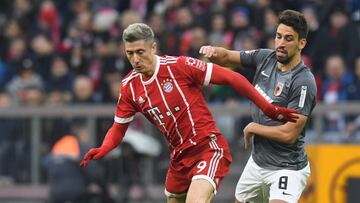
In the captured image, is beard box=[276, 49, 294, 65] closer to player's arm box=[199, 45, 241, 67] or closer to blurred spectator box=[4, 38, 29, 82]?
player's arm box=[199, 45, 241, 67]

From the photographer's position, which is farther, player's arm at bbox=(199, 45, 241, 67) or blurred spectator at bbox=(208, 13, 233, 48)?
blurred spectator at bbox=(208, 13, 233, 48)

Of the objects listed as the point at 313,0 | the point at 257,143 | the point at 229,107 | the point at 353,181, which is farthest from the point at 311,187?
the point at 257,143

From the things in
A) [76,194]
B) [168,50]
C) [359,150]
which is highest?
[168,50]

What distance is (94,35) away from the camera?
17.5m

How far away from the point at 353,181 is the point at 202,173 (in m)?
4.89

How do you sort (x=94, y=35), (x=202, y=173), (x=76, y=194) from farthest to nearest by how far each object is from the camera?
(x=94, y=35)
(x=76, y=194)
(x=202, y=173)

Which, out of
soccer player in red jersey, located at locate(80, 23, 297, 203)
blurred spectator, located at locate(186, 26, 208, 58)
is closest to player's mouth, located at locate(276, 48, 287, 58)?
soccer player in red jersey, located at locate(80, 23, 297, 203)

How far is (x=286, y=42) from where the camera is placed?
28.7 feet

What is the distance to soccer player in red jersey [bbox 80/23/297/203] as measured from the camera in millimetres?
8805

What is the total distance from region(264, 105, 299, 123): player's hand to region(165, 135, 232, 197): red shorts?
29.7 inches

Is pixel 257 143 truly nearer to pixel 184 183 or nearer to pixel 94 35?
pixel 184 183

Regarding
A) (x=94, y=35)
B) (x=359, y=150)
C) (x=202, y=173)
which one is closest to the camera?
(x=202, y=173)

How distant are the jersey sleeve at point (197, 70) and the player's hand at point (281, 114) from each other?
618 millimetres

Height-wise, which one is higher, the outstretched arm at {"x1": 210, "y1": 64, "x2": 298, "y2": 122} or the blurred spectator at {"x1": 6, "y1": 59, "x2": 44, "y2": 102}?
the outstretched arm at {"x1": 210, "y1": 64, "x2": 298, "y2": 122}
